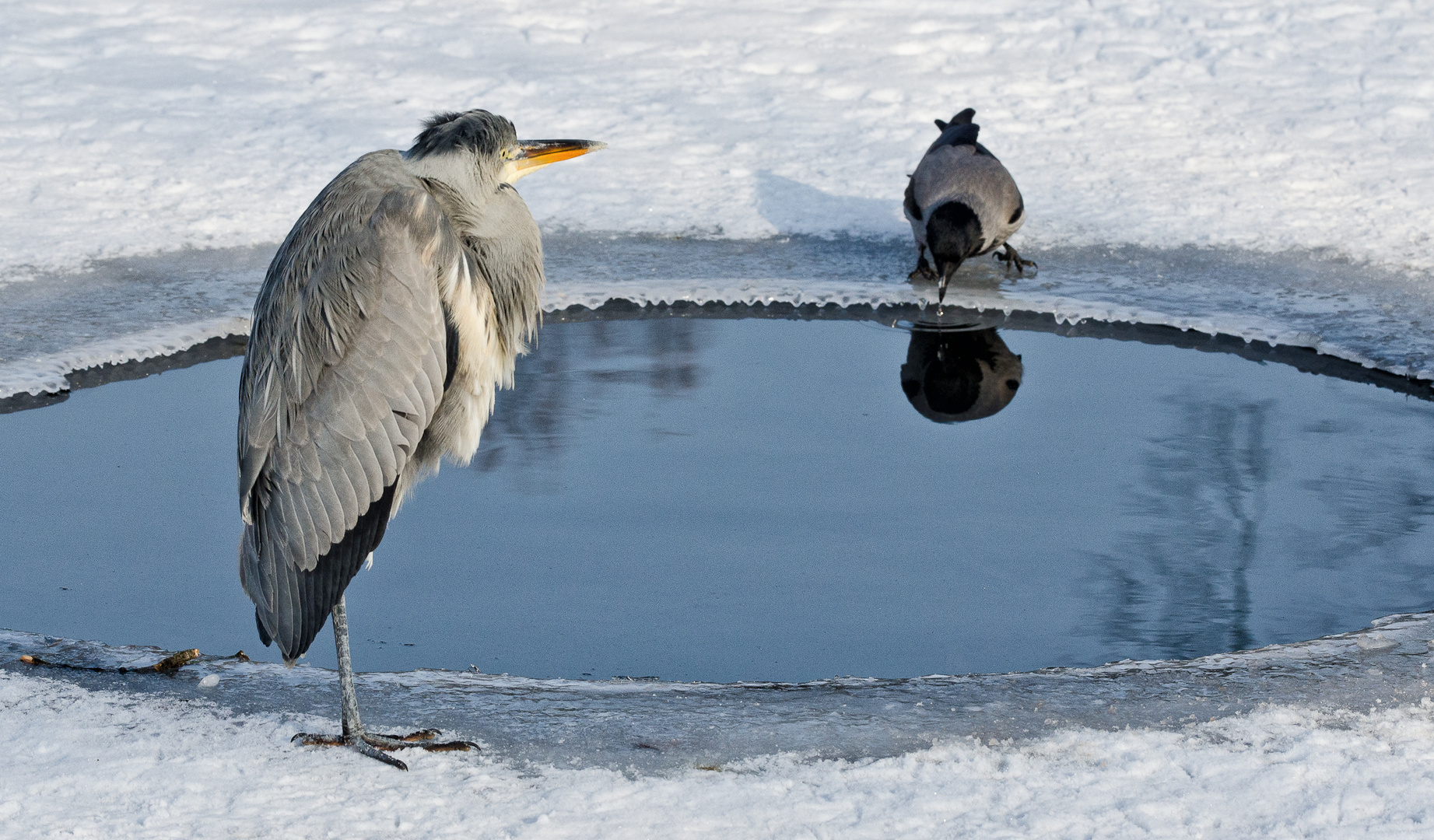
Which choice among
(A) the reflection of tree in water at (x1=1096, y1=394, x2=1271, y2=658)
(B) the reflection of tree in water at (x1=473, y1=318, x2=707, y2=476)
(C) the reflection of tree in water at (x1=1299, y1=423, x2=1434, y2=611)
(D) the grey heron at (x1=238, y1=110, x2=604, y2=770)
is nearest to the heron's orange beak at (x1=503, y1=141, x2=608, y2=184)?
(D) the grey heron at (x1=238, y1=110, x2=604, y2=770)

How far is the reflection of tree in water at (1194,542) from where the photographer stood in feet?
13.0

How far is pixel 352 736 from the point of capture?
325cm

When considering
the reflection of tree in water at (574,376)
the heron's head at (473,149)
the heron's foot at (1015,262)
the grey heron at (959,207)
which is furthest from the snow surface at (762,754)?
the heron's foot at (1015,262)

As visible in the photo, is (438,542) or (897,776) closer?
(897,776)

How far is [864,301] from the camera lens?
22.6ft

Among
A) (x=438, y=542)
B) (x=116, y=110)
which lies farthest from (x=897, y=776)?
(x=116, y=110)

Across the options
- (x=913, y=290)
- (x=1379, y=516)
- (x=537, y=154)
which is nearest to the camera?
(x=537, y=154)

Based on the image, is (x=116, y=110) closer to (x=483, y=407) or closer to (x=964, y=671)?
(x=483, y=407)

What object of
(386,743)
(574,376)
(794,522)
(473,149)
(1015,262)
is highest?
(473,149)

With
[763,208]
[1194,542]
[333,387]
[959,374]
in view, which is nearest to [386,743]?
[333,387]

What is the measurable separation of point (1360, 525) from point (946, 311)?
260cm

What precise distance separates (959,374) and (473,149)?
3.11 metres

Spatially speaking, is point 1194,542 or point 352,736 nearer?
point 352,736

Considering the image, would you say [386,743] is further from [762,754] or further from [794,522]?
[794,522]
